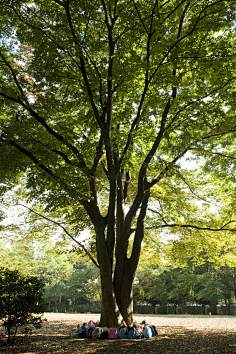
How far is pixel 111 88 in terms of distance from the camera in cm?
723

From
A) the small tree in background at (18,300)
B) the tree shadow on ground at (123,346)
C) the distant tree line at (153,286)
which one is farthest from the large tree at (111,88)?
the distant tree line at (153,286)

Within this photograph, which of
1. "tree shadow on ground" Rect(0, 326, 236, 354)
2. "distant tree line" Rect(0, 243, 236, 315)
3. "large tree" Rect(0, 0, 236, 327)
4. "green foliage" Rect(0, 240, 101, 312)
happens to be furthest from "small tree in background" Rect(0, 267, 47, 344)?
"green foliage" Rect(0, 240, 101, 312)

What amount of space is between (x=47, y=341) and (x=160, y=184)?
700 cm

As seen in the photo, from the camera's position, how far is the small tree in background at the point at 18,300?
6.20m

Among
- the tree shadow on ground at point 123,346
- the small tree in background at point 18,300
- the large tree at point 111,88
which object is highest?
the large tree at point 111,88

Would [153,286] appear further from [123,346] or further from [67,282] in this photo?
[123,346]

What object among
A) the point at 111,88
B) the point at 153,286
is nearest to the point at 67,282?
the point at 153,286

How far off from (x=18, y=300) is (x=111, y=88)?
19.7ft

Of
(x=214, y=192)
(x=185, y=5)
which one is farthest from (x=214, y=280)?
(x=185, y=5)

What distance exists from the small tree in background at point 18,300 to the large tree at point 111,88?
6.39 feet

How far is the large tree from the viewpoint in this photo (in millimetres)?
6336

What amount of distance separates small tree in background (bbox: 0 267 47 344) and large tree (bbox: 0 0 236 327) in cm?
195

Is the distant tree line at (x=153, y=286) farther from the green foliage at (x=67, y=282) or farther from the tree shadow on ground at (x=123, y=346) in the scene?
the tree shadow on ground at (x=123, y=346)

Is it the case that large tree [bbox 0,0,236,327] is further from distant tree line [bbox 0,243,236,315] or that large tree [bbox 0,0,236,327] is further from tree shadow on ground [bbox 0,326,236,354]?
distant tree line [bbox 0,243,236,315]
